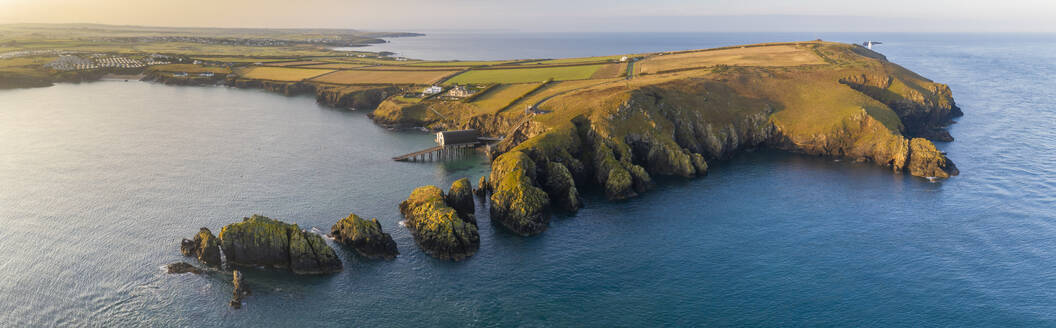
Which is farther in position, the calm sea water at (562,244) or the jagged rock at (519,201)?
the jagged rock at (519,201)

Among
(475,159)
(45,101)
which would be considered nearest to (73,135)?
(45,101)

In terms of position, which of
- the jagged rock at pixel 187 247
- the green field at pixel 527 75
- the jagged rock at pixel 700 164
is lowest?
the jagged rock at pixel 187 247

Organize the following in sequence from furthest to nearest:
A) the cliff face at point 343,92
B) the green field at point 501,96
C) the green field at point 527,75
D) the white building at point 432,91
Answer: the cliff face at point 343,92, the green field at point 527,75, the white building at point 432,91, the green field at point 501,96

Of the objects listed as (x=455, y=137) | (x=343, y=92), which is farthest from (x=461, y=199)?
(x=343, y=92)

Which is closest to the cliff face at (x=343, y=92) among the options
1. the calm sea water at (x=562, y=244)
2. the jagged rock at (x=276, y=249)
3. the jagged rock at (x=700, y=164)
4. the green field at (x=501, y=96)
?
the green field at (x=501, y=96)

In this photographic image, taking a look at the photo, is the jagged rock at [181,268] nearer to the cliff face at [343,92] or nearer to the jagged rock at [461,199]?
the jagged rock at [461,199]

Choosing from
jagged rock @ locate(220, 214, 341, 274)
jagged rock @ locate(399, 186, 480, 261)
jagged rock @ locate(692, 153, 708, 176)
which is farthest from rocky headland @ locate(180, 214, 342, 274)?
jagged rock @ locate(692, 153, 708, 176)

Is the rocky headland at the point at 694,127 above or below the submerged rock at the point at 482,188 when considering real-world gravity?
above
